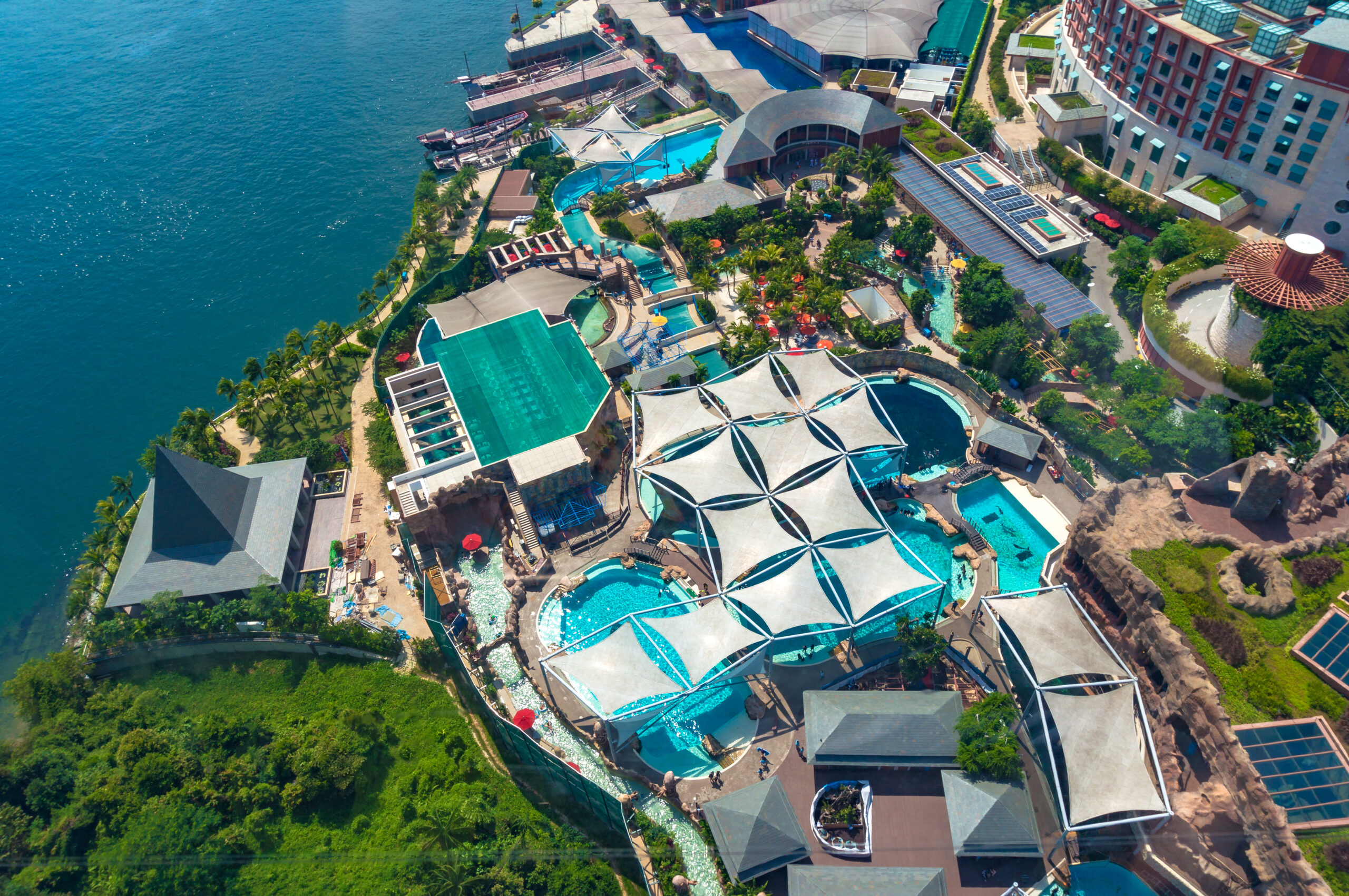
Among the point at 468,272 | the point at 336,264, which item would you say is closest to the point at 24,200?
the point at 336,264

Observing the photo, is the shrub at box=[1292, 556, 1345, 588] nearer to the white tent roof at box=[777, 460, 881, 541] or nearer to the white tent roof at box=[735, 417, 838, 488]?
the white tent roof at box=[777, 460, 881, 541]

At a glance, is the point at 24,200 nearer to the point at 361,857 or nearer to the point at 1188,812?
the point at 361,857

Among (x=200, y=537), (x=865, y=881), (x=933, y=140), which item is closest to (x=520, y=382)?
(x=200, y=537)

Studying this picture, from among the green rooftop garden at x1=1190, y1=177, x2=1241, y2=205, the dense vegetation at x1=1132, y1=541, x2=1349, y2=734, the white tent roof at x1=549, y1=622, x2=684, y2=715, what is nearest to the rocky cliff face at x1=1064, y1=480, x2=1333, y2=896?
the dense vegetation at x1=1132, y1=541, x2=1349, y2=734

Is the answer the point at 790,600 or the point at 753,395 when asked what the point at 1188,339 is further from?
the point at 790,600

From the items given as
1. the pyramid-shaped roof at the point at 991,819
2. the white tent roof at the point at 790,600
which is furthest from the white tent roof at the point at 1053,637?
the white tent roof at the point at 790,600

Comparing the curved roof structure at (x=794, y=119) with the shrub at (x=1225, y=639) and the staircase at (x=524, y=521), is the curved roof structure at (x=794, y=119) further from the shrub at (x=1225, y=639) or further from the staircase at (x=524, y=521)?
the shrub at (x=1225, y=639)

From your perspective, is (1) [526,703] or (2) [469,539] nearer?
(1) [526,703]
